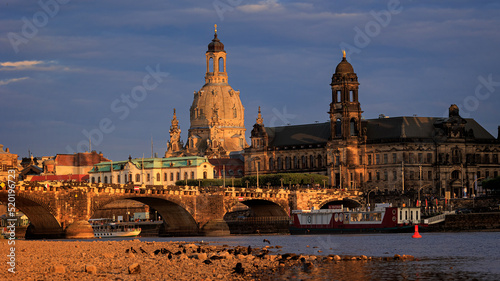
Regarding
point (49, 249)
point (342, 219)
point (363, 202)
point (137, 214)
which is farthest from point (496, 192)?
point (49, 249)

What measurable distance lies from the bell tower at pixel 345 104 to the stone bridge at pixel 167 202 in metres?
28.4

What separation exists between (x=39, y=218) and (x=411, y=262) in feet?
206

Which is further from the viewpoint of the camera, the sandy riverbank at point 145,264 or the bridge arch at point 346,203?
Answer: the bridge arch at point 346,203

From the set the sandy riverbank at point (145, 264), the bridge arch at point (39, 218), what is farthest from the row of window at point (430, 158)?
the sandy riverbank at point (145, 264)

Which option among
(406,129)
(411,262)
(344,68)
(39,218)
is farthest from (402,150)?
(411,262)

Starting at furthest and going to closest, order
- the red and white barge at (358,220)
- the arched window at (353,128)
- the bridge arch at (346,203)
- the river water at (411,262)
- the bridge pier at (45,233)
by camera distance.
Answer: the arched window at (353,128)
the bridge arch at (346,203)
the red and white barge at (358,220)
the bridge pier at (45,233)
the river water at (411,262)

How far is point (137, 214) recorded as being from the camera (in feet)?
613

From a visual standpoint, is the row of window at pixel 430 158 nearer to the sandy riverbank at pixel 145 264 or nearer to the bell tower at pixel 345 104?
the bell tower at pixel 345 104

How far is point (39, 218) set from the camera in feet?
410

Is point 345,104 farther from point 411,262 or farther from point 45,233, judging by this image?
point 411,262

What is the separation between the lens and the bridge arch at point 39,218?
11831cm

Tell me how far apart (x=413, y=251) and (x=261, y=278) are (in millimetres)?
27358

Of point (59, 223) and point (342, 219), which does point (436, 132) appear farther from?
point (59, 223)

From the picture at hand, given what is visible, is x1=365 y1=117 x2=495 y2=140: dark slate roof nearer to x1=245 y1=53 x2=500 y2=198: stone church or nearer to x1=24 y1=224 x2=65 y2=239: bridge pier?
x1=245 y1=53 x2=500 y2=198: stone church
